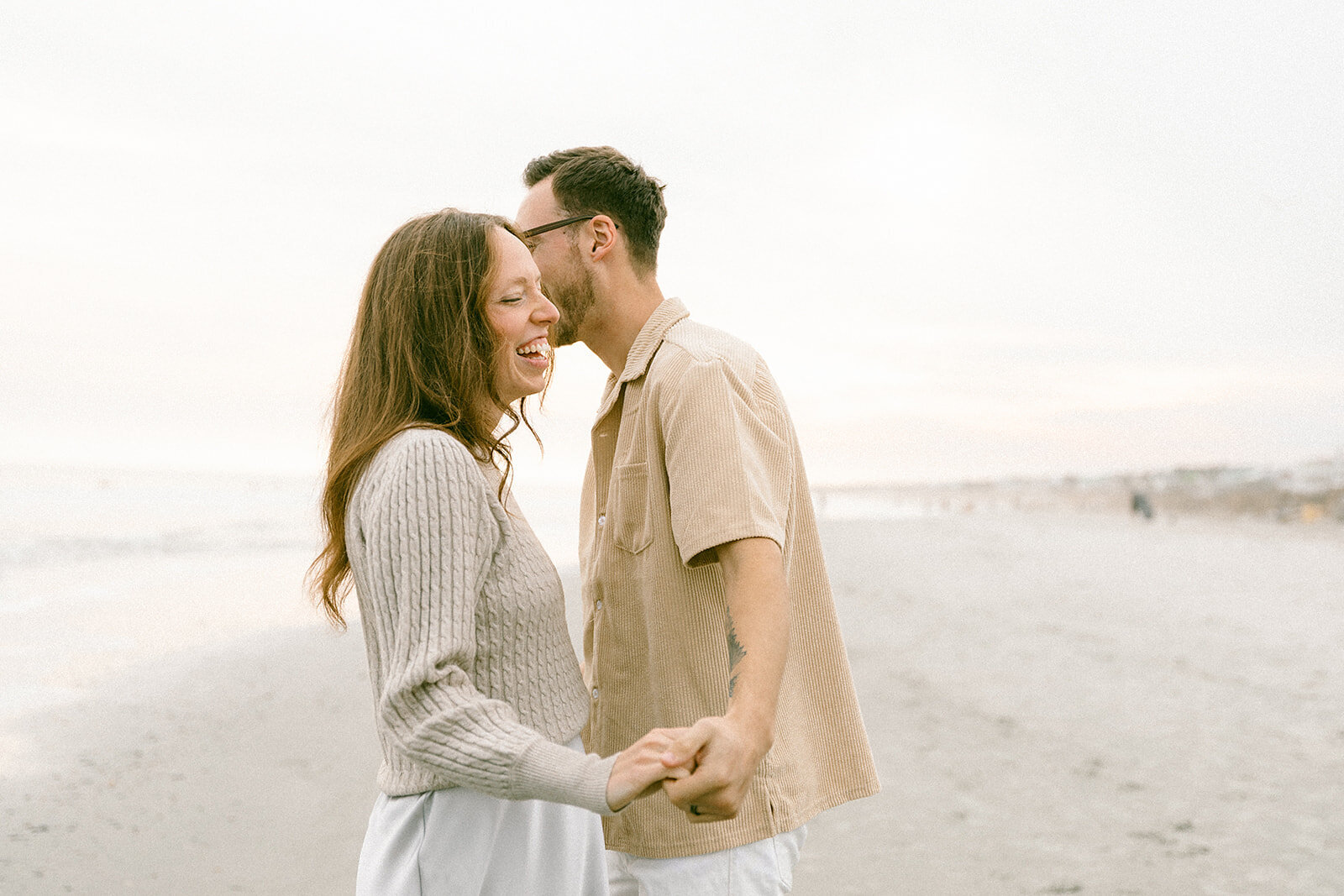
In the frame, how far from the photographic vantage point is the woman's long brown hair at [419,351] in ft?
5.53

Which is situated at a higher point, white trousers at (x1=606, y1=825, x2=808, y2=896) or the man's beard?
the man's beard

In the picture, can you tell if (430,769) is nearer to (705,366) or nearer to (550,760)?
(550,760)

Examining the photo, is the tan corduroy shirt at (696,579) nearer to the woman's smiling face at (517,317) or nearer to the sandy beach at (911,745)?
the woman's smiling face at (517,317)

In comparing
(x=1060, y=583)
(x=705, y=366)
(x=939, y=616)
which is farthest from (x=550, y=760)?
(x=1060, y=583)

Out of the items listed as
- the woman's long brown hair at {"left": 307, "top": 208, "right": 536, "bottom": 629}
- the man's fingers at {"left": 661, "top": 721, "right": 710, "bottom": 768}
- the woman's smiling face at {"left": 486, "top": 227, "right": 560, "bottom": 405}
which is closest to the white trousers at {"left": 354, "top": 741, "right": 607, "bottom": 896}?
the man's fingers at {"left": 661, "top": 721, "right": 710, "bottom": 768}

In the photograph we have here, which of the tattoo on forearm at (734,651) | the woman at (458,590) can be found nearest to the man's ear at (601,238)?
the woman at (458,590)

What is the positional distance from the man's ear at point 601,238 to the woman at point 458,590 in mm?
441

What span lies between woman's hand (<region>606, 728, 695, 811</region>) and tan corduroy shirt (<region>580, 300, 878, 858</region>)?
1.32ft

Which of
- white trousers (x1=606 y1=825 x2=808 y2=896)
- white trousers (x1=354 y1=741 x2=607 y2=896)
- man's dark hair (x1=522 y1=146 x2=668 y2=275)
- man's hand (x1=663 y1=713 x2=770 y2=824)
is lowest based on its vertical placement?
white trousers (x1=606 y1=825 x2=808 y2=896)

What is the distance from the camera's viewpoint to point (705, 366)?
1.86 metres

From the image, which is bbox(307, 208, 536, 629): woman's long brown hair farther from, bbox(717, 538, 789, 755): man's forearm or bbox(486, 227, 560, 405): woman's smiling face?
bbox(717, 538, 789, 755): man's forearm

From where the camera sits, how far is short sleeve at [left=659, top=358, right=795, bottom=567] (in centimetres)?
172

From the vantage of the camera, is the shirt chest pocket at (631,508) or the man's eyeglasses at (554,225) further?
the man's eyeglasses at (554,225)

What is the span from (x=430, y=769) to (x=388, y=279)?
2.95ft
